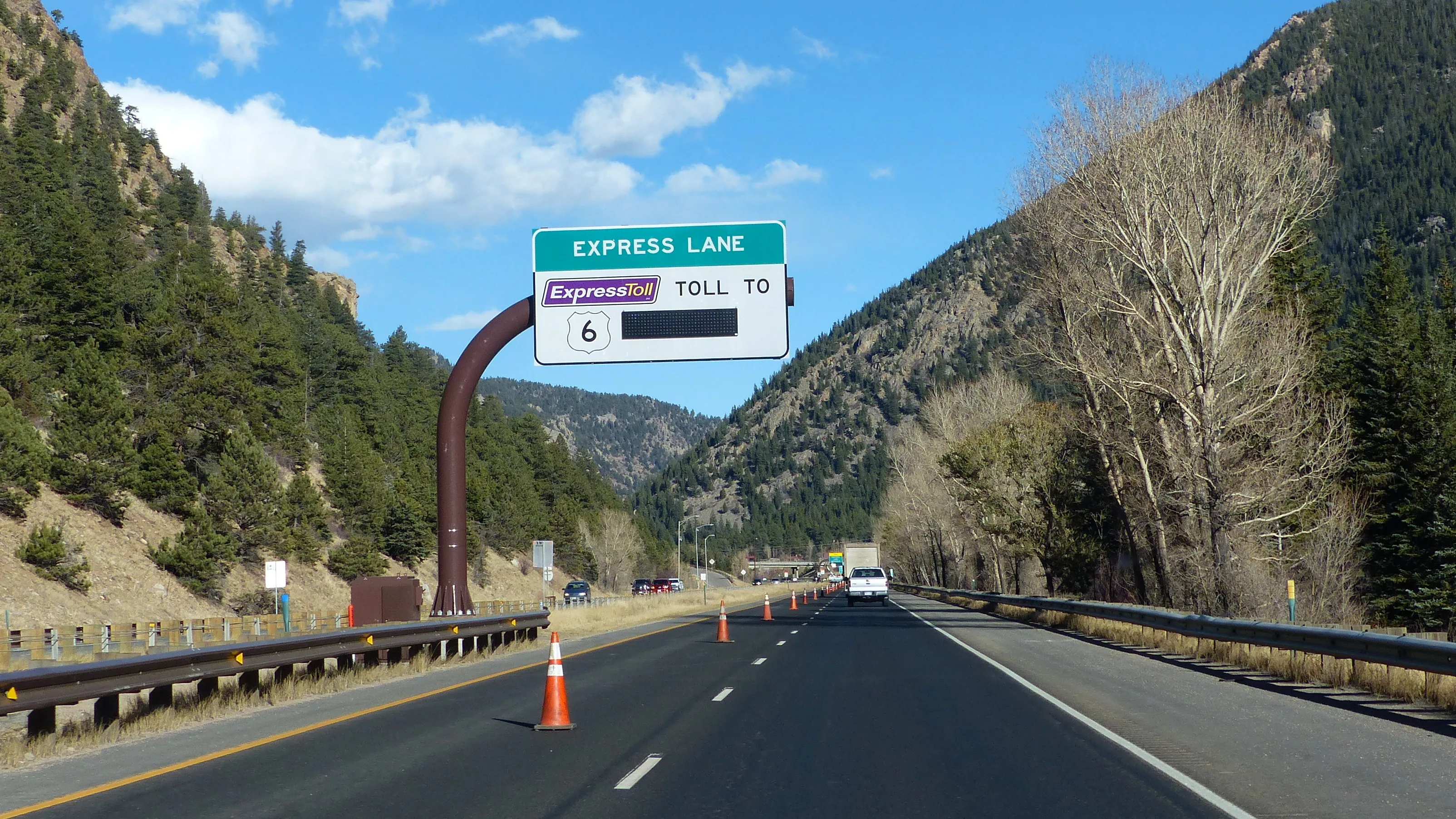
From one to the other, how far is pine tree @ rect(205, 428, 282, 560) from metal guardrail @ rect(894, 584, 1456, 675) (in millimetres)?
50641

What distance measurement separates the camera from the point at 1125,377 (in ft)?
120

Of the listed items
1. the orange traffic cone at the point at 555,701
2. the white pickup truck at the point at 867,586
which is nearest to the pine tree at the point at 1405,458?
the white pickup truck at the point at 867,586

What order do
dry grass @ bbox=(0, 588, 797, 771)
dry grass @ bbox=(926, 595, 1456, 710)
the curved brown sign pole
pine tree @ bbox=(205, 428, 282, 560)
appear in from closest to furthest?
1. dry grass @ bbox=(0, 588, 797, 771)
2. dry grass @ bbox=(926, 595, 1456, 710)
3. the curved brown sign pole
4. pine tree @ bbox=(205, 428, 282, 560)

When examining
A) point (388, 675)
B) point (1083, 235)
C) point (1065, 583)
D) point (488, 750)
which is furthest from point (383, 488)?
point (488, 750)

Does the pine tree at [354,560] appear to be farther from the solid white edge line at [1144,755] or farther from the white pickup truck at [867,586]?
the solid white edge line at [1144,755]

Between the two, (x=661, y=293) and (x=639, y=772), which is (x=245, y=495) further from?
(x=639, y=772)

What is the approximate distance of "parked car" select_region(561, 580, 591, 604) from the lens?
297 feet

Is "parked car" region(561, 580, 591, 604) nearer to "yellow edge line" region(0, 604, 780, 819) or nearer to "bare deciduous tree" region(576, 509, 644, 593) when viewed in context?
"bare deciduous tree" region(576, 509, 644, 593)

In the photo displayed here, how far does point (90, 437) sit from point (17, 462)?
533 centimetres

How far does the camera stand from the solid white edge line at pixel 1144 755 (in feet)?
27.1

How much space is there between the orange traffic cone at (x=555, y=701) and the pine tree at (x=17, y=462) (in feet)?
162

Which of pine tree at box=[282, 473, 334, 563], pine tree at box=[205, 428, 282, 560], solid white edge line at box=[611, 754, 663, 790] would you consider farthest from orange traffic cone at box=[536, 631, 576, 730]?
pine tree at box=[282, 473, 334, 563]

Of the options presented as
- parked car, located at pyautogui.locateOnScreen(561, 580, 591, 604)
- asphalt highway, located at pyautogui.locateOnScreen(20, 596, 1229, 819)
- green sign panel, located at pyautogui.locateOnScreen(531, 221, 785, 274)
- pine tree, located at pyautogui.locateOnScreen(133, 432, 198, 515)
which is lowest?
parked car, located at pyautogui.locateOnScreen(561, 580, 591, 604)

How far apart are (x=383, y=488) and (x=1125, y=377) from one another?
70260mm
